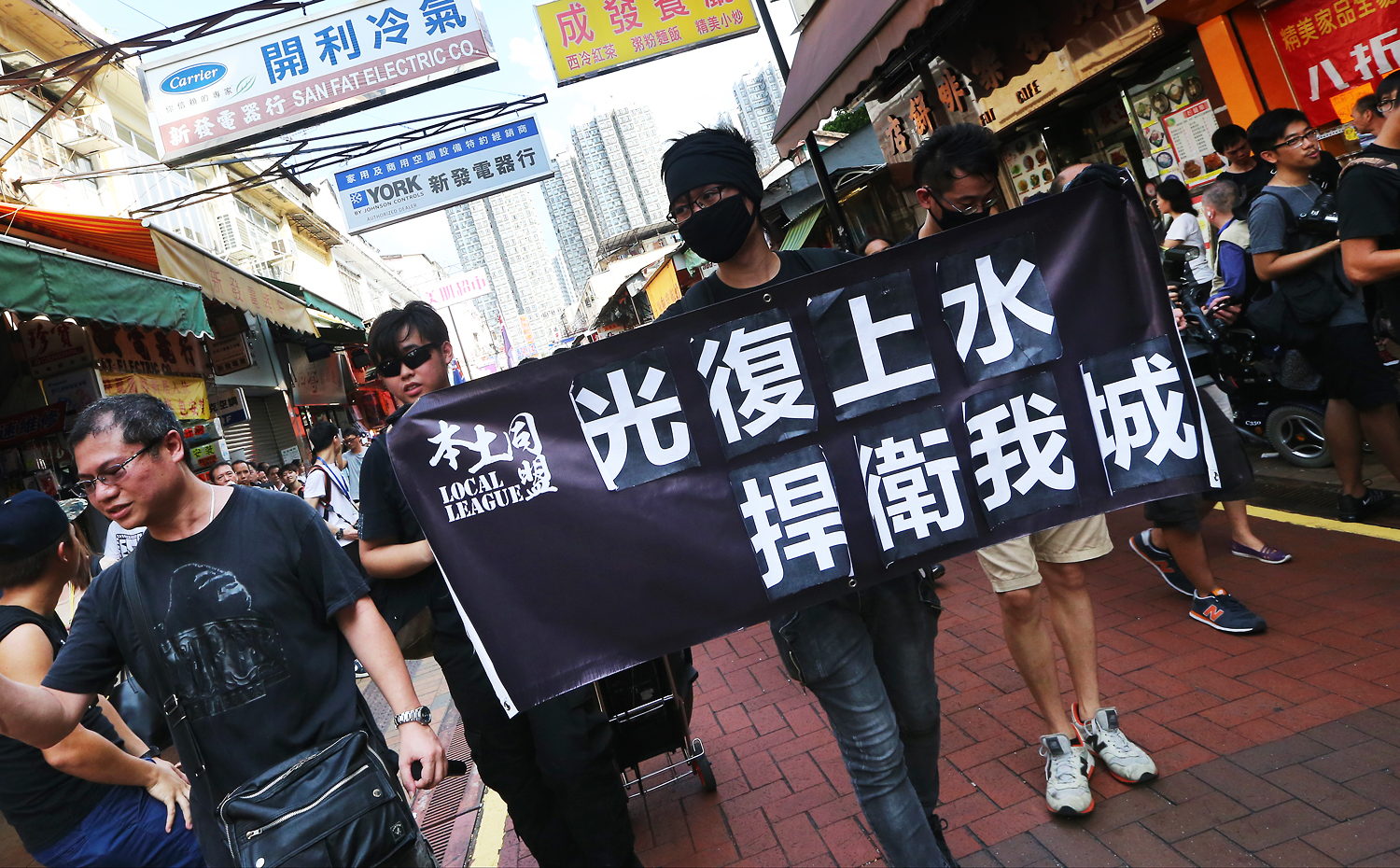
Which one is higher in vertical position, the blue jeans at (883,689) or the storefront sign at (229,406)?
the storefront sign at (229,406)

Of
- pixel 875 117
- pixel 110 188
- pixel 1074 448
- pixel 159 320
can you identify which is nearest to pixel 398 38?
pixel 159 320

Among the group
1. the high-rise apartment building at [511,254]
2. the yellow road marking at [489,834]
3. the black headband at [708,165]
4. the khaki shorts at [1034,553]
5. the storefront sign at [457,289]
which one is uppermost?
the high-rise apartment building at [511,254]

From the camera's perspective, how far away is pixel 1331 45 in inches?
258

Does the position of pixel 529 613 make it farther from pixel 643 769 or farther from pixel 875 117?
pixel 875 117

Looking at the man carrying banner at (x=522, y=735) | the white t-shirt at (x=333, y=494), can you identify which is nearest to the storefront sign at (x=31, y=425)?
the white t-shirt at (x=333, y=494)

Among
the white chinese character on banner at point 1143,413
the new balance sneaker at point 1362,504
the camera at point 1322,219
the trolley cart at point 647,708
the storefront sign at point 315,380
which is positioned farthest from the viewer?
the storefront sign at point 315,380

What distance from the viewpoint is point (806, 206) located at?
55.1 feet

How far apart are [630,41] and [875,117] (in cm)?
686

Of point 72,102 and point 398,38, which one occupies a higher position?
point 72,102

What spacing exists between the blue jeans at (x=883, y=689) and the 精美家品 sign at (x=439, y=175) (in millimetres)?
8702

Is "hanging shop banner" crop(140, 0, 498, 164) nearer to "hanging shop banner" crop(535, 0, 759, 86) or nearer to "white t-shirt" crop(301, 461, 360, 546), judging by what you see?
"hanging shop banner" crop(535, 0, 759, 86)

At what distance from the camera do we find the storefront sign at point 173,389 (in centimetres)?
827

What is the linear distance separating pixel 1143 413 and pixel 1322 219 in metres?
2.32

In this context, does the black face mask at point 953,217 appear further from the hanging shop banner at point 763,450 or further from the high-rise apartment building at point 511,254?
the high-rise apartment building at point 511,254
